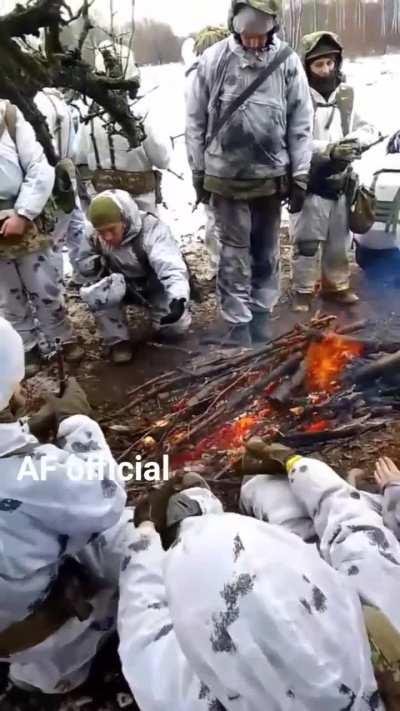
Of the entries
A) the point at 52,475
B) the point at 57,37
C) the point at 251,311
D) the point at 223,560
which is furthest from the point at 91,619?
the point at 251,311

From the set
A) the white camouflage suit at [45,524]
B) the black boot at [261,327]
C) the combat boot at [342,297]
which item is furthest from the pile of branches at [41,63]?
the combat boot at [342,297]

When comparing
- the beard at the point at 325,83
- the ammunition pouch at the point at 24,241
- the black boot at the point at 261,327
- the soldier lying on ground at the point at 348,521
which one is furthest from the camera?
the beard at the point at 325,83

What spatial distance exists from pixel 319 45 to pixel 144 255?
58.2 inches

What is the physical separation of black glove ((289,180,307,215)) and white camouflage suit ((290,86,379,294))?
185mm

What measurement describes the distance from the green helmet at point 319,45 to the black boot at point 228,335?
4.95ft

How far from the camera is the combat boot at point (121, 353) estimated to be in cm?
363

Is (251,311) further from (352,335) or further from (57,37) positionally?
(57,37)

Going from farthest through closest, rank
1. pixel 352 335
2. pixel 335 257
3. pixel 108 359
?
pixel 335 257, pixel 108 359, pixel 352 335

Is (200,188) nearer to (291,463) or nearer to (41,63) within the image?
(41,63)

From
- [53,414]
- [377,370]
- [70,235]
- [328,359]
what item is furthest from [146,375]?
[53,414]

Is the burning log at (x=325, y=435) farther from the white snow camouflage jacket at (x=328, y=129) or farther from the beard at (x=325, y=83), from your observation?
the beard at (x=325, y=83)

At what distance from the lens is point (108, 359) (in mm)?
3695

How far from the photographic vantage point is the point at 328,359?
3182 mm

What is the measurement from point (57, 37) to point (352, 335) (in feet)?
6.48
